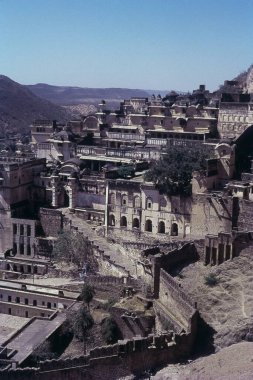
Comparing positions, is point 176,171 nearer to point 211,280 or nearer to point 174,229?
point 174,229

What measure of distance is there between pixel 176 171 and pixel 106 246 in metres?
5.17

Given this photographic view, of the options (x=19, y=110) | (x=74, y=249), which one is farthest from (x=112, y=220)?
(x=19, y=110)

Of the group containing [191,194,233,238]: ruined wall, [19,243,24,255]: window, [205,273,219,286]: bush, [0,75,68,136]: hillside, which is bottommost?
[19,243,24,255]: window

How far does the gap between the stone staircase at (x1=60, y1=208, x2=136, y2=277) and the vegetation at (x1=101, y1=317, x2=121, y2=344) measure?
3.66 meters

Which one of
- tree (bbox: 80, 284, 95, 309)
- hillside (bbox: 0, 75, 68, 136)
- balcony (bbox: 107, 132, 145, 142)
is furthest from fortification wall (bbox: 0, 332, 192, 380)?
hillside (bbox: 0, 75, 68, 136)

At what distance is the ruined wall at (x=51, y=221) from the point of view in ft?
123

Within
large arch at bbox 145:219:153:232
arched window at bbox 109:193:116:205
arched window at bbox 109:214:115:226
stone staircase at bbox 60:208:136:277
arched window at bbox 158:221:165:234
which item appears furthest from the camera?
arched window at bbox 109:214:115:226

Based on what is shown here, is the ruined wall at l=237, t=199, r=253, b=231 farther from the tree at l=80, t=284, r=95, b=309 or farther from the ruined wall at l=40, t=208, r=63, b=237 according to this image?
the ruined wall at l=40, t=208, r=63, b=237

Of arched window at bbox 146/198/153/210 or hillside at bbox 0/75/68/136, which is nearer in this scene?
arched window at bbox 146/198/153/210

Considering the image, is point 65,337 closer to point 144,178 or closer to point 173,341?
point 173,341

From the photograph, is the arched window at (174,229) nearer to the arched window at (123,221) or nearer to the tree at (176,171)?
the tree at (176,171)

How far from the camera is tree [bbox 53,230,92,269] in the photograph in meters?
34.2

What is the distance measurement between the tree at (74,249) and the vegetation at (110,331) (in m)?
7.28

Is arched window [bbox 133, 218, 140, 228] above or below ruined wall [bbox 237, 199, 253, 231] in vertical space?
below
